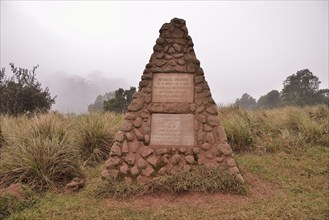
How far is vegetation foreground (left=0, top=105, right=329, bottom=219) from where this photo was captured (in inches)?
187

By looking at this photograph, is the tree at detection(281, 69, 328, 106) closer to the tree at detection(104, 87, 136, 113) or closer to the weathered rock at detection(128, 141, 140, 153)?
the tree at detection(104, 87, 136, 113)

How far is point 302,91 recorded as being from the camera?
3578cm

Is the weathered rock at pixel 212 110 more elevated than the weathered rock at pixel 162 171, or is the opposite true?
the weathered rock at pixel 212 110

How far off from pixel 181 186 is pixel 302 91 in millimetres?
34365

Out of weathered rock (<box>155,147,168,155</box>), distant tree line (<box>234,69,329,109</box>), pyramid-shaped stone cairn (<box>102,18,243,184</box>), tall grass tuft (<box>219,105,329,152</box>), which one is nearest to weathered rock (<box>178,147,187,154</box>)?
pyramid-shaped stone cairn (<box>102,18,243,184</box>)

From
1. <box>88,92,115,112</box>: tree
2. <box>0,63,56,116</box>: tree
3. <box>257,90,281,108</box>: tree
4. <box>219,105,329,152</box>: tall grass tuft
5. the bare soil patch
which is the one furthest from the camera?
<box>257,90,281,108</box>: tree

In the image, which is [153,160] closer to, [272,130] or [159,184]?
[159,184]

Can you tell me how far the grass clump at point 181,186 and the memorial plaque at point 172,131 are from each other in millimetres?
671

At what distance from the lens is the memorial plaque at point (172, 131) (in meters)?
6.03

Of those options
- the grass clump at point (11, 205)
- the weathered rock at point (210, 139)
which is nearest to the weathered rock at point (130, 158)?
the weathered rock at point (210, 139)

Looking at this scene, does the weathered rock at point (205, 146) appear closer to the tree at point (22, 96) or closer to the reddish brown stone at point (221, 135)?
the reddish brown stone at point (221, 135)

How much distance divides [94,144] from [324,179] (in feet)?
18.4

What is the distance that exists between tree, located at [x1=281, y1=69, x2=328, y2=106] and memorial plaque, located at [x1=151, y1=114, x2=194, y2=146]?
31.5m

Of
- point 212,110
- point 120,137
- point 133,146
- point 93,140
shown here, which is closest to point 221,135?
point 212,110
